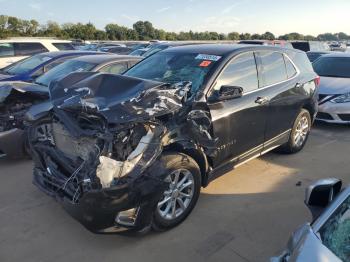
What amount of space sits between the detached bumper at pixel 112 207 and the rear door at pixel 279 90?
229cm

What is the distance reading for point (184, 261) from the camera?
3139 millimetres

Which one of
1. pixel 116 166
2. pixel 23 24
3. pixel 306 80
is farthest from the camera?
pixel 23 24

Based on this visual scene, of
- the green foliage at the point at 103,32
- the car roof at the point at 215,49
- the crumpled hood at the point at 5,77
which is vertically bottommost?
the crumpled hood at the point at 5,77

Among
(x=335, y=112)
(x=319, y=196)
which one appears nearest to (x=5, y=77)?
(x=335, y=112)

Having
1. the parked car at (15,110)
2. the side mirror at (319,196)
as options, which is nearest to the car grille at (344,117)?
the side mirror at (319,196)

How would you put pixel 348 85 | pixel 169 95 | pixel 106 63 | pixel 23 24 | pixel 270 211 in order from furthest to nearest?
pixel 23 24 < pixel 348 85 < pixel 106 63 < pixel 270 211 < pixel 169 95

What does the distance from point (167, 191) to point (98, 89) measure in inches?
47.9

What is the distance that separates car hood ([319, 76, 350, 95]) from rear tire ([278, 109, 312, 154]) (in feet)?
6.42

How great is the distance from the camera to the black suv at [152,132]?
10.1ft

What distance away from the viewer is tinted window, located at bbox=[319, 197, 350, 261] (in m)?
1.89

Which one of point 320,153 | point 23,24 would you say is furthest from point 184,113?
point 23,24

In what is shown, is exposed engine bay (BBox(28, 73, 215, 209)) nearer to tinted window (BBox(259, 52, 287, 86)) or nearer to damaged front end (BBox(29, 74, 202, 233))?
damaged front end (BBox(29, 74, 202, 233))

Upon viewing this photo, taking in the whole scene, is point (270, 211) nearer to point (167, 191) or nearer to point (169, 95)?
point (167, 191)

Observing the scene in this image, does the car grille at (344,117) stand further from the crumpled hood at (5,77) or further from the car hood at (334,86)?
the crumpled hood at (5,77)
